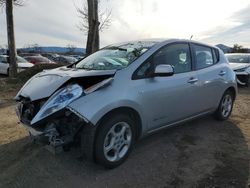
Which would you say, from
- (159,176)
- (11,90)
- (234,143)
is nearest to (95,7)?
(11,90)

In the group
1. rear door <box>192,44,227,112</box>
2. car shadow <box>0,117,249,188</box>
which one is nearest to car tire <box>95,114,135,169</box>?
car shadow <box>0,117,249,188</box>

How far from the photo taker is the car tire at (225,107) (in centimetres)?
591

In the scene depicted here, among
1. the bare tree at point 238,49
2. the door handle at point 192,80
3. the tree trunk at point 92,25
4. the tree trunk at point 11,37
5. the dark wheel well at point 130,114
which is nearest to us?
the dark wheel well at point 130,114

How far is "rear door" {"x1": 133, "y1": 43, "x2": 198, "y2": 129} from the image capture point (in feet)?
13.3

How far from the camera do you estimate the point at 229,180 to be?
3.61m

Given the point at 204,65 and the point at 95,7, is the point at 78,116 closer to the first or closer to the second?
the point at 204,65

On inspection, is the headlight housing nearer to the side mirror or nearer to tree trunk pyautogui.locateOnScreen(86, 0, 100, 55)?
the side mirror

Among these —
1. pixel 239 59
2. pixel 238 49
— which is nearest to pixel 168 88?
pixel 239 59

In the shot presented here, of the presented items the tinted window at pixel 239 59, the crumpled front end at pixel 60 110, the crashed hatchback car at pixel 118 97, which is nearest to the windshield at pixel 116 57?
the crashed hatchback car at pixel 118 97

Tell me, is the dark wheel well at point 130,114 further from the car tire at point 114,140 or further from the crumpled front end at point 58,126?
the crumpled front end at point 58,126

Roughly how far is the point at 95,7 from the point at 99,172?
395 inches

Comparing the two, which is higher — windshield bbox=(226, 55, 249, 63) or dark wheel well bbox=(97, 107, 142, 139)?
windshield bbox=(226, 55, 249, 63)

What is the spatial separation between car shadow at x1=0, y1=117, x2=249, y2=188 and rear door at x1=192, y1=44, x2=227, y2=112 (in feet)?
2.32

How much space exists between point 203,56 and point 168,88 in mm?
1430
